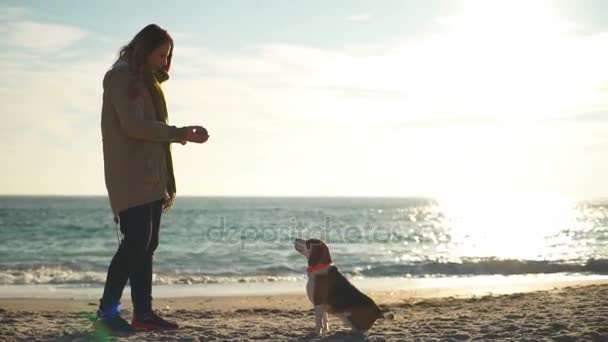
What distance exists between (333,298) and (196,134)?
61.5 inches

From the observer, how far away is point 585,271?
49.5 ft

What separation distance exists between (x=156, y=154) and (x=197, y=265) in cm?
1193

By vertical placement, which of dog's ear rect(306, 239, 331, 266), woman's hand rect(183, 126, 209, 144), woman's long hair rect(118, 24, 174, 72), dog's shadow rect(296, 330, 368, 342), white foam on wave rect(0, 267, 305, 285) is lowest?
white foam on wave rect(0, 267, 305, 285)

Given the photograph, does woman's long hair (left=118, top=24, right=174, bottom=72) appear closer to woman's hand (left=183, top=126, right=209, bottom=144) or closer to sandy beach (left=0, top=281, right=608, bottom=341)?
woman's hand (left=183, top=126, right=209, bottom=144)

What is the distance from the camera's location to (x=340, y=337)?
5.15 meters

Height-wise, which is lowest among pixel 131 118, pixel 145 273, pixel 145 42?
pixel 145 273

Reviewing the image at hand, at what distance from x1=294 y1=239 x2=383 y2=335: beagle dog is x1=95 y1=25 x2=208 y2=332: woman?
1.24 m

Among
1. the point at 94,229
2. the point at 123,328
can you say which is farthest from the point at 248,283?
the point at 94,229

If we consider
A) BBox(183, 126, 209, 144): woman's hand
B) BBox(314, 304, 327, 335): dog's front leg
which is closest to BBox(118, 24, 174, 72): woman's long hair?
BBox(183, 126, 209, 144): woman's hand

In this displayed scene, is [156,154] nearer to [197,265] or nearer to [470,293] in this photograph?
[470,293]

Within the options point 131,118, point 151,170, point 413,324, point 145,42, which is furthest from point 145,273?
point 413,324

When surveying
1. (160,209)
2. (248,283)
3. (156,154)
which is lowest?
(248,283)

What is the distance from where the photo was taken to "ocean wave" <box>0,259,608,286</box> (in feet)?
42.8

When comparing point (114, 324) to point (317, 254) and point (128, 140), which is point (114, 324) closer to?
point (128, 140)
